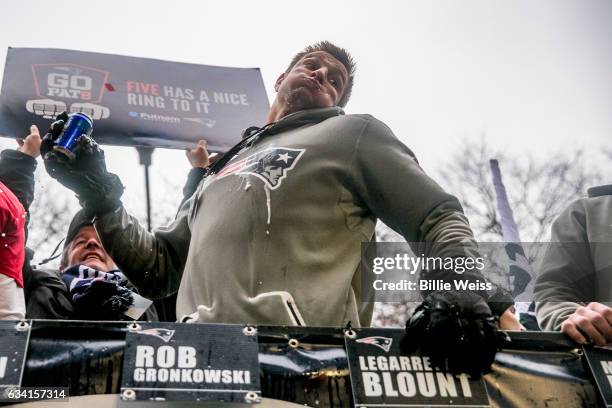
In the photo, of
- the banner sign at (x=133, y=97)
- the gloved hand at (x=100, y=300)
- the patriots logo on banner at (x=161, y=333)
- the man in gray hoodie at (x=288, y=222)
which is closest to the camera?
the patriots logo on banner at (x=161, y=333)

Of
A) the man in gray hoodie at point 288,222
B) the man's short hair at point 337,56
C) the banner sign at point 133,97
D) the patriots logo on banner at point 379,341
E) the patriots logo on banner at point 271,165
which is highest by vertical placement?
the banner sign at point 133,97

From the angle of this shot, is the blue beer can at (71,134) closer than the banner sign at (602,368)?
No

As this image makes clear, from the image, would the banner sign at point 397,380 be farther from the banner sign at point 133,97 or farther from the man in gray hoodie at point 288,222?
the banner sign at point 133,97

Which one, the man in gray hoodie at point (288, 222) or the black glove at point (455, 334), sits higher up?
the man in gray hoodie at point (288, 222)

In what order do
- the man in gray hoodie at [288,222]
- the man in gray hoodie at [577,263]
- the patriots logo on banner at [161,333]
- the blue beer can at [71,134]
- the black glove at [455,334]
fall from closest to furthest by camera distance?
the patriots logo on banner at [161,333] → the black glove at [455,334] → the man in gray hoodie at [288,222] → the blue beer can at [71,134] → the man in gray hoodie at [577,263]

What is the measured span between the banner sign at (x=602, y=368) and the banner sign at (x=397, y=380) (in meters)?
0.34

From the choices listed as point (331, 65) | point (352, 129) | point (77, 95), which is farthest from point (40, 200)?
Answer: point (352, 129)

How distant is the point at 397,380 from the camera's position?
1713 mm

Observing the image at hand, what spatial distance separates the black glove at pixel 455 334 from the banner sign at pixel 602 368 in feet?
0.99

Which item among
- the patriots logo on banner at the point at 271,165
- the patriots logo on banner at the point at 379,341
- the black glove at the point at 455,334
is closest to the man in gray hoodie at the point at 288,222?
the patriots logo on banner at the point at 271,165

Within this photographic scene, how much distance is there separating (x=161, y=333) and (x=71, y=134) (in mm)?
968

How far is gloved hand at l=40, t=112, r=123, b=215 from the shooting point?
2.32 m

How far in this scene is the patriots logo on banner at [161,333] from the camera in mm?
1639

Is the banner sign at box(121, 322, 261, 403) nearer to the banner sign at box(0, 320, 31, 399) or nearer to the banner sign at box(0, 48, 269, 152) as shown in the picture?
the banner sign at box(0, 320, 31, 399)
